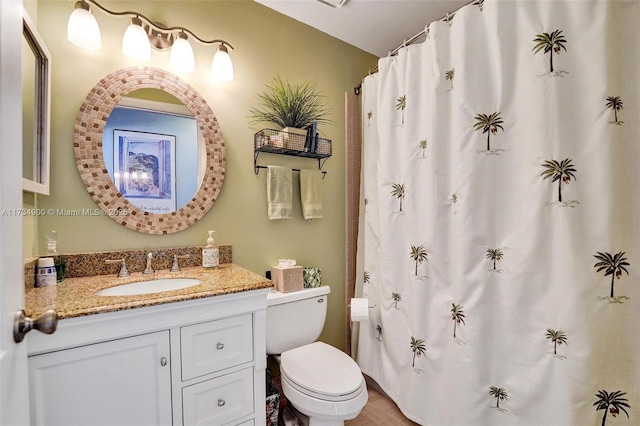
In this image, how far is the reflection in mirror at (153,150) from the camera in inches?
53.6

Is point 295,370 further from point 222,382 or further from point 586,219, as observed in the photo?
point 586,219

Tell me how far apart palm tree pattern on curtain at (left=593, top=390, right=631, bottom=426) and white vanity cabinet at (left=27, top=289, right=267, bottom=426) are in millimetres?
1249

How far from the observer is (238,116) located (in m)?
1.68

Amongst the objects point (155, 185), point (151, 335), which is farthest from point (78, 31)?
point (151, 335)

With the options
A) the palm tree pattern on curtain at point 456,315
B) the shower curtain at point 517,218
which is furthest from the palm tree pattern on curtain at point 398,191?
the palm tree pattern on curtain at point 456,315

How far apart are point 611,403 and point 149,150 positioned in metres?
2.15

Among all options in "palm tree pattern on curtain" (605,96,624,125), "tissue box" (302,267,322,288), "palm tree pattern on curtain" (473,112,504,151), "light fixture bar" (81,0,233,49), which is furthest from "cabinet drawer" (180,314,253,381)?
"palm tree pattern on curtain" (605,96,624,125)

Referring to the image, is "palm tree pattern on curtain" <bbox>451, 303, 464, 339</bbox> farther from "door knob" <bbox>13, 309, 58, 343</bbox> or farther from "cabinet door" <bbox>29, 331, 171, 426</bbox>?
"door knob" <bbox>13, 309, 58, 343</bbox>

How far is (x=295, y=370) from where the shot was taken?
141 centimetres

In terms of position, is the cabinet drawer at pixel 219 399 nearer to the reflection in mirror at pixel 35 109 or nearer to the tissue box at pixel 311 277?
the tissue box at pixel 311 277

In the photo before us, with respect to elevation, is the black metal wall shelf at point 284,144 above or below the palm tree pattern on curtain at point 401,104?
below

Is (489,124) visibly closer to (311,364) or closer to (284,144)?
(284,144)

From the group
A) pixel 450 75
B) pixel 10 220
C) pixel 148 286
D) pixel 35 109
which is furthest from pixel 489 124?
pixel 35 109

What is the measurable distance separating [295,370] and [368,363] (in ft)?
2.30
